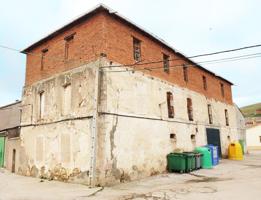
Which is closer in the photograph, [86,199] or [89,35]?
[86,199]

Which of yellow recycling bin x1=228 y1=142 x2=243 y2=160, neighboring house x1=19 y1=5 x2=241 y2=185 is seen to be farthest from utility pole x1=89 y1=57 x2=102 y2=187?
yellow recycling bin x1=228 y1=142 x2=243 y2=160

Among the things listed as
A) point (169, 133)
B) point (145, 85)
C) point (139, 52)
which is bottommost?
point (169, 133)

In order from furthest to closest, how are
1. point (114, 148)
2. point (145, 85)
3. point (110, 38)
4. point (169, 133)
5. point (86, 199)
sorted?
point (169, 133) < point (145, 85) < point (110, 38) < point (114, 148) < point (86, 199)

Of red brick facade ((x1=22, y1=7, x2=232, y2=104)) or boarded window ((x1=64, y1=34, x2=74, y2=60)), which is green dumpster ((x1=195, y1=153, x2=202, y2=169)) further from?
boarded window ((x1=64, y1=34, x2=74, y2=60))

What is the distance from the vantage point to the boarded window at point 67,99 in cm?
1276

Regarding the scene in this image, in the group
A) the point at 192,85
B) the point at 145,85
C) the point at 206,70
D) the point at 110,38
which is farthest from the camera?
the point at 206,70

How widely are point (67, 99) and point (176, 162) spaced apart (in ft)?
22.9

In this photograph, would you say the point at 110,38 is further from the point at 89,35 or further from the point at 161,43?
the point at 161,43

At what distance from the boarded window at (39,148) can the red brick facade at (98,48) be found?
12.4ft

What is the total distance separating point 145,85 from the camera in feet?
44.8

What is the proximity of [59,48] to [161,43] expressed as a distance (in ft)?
20.7

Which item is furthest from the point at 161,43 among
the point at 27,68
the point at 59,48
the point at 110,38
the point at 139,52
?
the point at 27,68

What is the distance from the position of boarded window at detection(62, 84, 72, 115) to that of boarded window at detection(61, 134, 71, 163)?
1.28 m

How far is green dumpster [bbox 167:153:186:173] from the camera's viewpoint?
13623 mm
